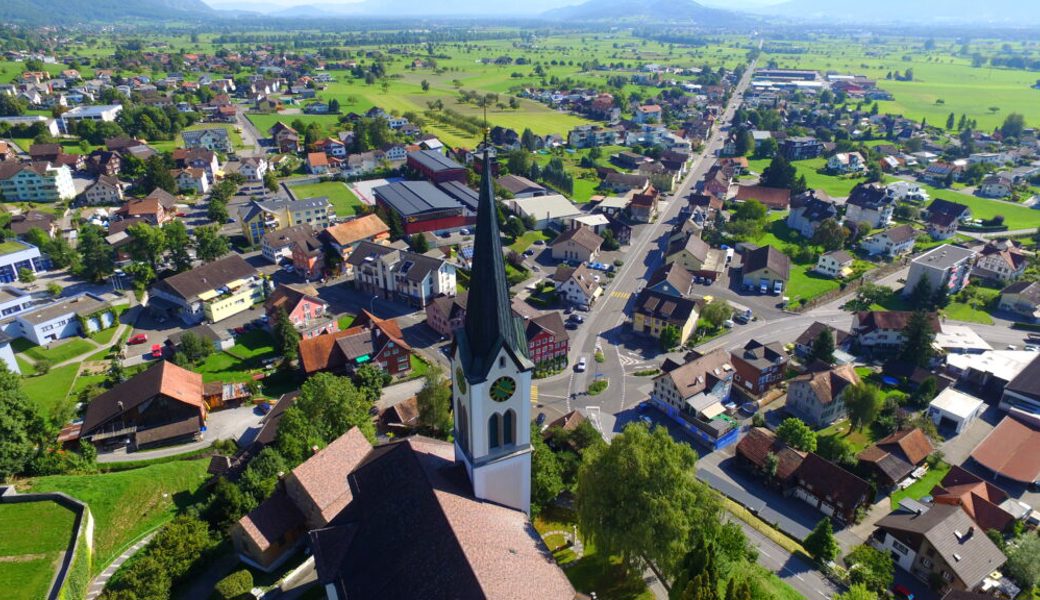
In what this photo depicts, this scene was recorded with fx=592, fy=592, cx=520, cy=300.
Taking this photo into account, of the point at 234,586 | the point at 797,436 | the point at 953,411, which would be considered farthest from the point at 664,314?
the point at 234,586

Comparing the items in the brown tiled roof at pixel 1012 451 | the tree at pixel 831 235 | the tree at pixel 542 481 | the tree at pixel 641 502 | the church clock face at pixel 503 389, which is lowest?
the brown tiled roof at pixel 1012 451

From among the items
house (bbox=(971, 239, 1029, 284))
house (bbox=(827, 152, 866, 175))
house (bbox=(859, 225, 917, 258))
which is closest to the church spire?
house (bbox=(859, 225, 917, 258))

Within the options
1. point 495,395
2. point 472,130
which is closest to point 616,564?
point 495,395

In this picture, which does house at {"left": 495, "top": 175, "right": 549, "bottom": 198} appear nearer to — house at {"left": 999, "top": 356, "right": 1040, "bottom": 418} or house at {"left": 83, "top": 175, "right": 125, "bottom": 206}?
house at {"left": 83, "top": 175, "right": 125, "bottom": 206}

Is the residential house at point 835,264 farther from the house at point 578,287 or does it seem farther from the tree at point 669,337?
the house at point 578,287

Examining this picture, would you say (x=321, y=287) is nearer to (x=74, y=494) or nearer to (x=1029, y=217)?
(x=74, y=494)

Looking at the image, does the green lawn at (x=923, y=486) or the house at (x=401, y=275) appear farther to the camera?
the house at (x=401, y=275)

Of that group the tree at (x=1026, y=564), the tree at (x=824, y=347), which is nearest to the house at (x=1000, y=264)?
the tree at (x=824, y=347)
